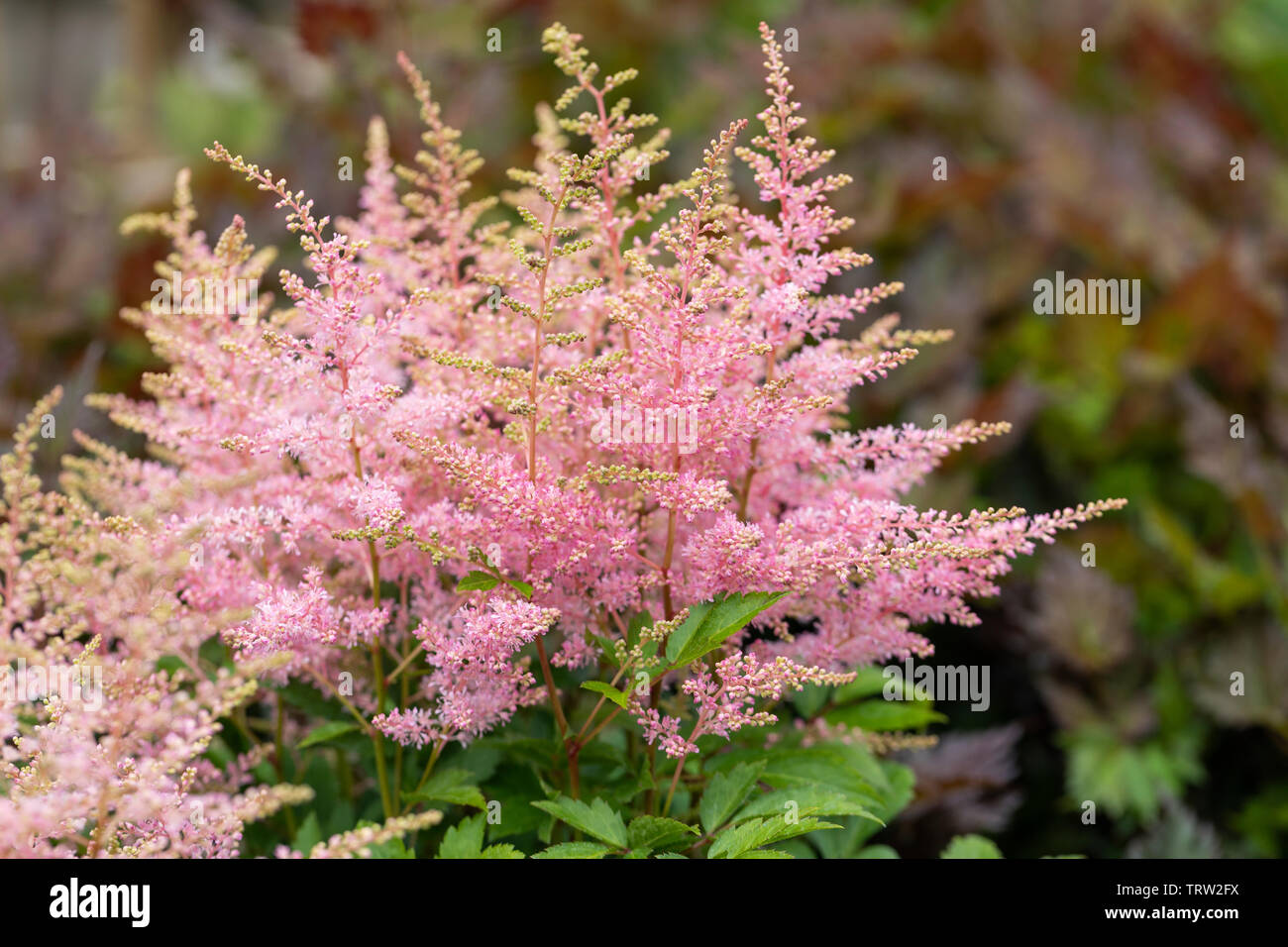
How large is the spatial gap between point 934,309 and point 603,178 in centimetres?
214

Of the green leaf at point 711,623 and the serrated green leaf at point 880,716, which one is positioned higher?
the green leaf at point 711,623

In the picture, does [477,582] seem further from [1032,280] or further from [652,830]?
[1032,280]

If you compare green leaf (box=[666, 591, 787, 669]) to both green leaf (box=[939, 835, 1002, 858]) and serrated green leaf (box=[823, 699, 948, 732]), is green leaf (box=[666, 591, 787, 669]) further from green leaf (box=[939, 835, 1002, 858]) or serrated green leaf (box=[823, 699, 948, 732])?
green leaf (box=[939, 835, 1002, 858])

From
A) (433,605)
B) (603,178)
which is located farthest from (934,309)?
(433,605)

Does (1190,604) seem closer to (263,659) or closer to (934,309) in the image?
(934,309)

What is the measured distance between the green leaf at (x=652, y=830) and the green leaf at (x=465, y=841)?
0.54 ft

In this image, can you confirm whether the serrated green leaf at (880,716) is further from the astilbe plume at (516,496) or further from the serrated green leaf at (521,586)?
the serrated green leaf at (521,586)

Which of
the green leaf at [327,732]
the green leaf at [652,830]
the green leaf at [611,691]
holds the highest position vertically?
the green leaf at [611,691]

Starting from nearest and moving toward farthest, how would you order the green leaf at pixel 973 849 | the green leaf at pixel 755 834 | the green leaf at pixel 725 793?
the green leaf at pixel 755 834, the green leaf at pixel 725 793, the green leaf at pixel 973 849

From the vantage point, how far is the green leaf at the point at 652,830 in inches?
47.4

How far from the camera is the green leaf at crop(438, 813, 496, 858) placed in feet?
3.91

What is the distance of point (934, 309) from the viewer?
331cm

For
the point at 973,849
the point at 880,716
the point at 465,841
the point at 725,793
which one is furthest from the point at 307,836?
the point at 973,849

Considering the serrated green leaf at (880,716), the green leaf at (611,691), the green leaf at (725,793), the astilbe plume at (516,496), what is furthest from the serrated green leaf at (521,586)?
the serrated green leaf at (880,716)
